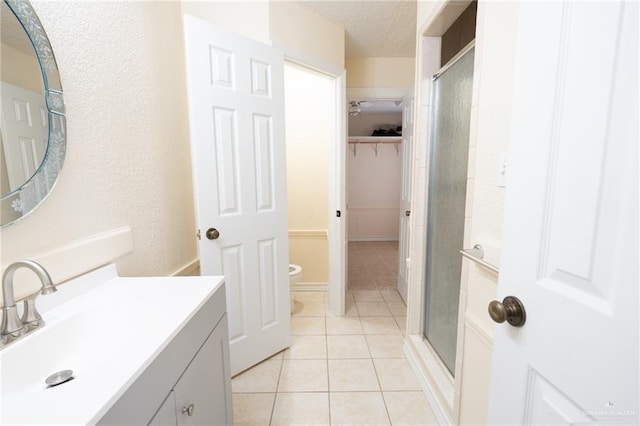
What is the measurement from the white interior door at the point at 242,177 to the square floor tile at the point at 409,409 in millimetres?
810

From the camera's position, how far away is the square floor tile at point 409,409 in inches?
55.5

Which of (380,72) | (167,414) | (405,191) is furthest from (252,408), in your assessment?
(380,72)

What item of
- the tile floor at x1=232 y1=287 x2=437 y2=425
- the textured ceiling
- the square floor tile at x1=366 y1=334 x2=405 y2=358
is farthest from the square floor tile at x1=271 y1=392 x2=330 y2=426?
the textured ceiling

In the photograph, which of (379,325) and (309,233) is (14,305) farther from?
(309,233)

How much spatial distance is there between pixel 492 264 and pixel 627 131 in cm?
57

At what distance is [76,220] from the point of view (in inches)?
38.8

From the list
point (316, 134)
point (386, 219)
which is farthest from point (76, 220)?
point (386, 219)

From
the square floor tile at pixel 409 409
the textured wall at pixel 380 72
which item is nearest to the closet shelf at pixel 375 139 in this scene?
the textured wall at pixel 380 72

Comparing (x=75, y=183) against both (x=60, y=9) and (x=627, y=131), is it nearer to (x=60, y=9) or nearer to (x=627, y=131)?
(x=60, y=9)

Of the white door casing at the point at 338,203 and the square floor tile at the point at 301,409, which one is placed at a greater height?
the white door casing at the point at 338,203

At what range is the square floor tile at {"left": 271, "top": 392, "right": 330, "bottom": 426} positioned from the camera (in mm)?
1417

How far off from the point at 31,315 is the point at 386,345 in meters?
1.94

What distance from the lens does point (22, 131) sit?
32.0 inches

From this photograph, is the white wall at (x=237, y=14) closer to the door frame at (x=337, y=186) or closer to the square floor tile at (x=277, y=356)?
the door frame at (x=337, y=186)
